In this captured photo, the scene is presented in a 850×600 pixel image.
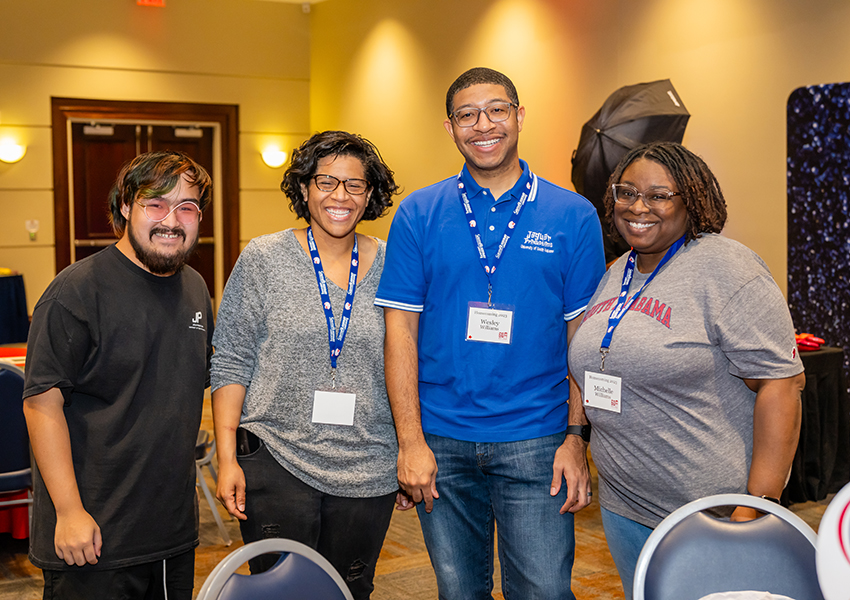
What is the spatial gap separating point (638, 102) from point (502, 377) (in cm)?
322

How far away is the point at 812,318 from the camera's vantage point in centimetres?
445

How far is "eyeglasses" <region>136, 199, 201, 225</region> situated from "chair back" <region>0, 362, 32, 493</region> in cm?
163

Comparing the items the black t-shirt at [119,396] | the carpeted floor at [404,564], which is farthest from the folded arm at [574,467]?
the carpeted floor at [404,564]

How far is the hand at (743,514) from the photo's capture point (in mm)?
1502

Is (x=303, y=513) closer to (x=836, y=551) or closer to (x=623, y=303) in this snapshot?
(x=623, y=303)

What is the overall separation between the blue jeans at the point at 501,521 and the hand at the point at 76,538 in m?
0.74

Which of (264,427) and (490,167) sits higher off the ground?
(490,167)

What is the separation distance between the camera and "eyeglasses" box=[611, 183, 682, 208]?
65.8 inches

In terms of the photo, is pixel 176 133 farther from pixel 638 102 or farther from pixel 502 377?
pixel 502 377

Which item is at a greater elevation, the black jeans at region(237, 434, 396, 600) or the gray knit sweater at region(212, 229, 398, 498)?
the gray knit sweater at region(212, 229, 398, 498)

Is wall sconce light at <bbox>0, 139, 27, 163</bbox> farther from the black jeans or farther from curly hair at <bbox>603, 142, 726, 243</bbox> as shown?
curly hair at <bbox>603, 142, 726, 243</bbox>

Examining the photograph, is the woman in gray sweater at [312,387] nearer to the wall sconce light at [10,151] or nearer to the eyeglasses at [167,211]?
the eyeglasses at [167,211]

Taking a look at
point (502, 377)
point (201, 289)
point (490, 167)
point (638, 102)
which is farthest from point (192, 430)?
point (638, 102)

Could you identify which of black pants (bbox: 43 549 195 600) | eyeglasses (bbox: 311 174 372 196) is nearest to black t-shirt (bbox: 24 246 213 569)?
black pants (bbox: 43 549 195 600)
